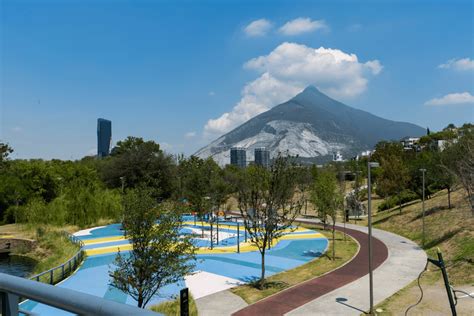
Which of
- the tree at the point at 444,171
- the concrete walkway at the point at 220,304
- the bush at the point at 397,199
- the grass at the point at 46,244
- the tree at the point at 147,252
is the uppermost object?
the tree at the point at 444,171

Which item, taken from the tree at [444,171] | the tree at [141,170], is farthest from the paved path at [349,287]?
the tree at [141,170]

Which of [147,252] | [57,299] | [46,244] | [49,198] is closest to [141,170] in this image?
[49,198]

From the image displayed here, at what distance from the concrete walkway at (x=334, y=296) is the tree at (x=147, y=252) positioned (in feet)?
11.8

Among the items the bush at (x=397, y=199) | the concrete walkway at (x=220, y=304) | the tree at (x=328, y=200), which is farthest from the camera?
the bush at (x=397, y=199)

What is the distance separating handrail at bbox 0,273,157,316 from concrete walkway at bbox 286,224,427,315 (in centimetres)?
1667

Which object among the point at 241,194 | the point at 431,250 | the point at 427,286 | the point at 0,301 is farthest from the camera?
the point at 431,250

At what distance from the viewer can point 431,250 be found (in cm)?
2911

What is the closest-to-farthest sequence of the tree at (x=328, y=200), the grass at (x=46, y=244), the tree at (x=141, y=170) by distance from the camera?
the grass at (x=46, y=244) < the tree at (x=328, y=200) < the tree at (x=141, y=170)

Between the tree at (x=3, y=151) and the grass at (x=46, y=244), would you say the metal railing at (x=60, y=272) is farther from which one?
the tree at (x=3, y=151)

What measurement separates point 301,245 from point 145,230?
21.4 metres

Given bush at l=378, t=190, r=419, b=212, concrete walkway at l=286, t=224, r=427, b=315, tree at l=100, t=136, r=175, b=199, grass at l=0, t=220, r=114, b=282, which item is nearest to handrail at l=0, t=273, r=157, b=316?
concrete walkway at l=286, t=224, r=427, b=315

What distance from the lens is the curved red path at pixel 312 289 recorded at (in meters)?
17.5

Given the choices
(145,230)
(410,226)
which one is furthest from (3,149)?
(410,226)

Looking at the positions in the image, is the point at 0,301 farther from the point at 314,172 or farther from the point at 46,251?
the point at 314,172
